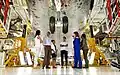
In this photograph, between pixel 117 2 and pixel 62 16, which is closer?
pixel 117 2

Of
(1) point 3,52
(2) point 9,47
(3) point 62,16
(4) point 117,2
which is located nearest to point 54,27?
(3) point 62,16

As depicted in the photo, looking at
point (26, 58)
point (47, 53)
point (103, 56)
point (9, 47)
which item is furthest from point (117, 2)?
point (9, 47)

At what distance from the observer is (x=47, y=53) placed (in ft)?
32.5

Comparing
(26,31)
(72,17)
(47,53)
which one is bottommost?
(47,53)

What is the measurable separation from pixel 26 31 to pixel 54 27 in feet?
6.77

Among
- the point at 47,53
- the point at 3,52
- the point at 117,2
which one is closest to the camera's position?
the point at 47,53

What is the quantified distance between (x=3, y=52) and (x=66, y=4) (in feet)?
19.4

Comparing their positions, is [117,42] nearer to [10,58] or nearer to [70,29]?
[70,29]

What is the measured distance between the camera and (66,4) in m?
18.0

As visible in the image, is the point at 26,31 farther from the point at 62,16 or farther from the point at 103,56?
the point at 103,56

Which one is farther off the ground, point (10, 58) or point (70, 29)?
point (70, 29)

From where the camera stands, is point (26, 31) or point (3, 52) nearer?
point (3, 52)

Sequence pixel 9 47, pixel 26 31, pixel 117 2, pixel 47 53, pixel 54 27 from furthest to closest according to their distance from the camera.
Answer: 1. pixel 54 27
2. pixel 26 31
3. pixel 9 47
4. pixel 117 2
5. pixel 47 53

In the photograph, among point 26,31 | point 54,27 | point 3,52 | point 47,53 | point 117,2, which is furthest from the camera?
point 54,27
